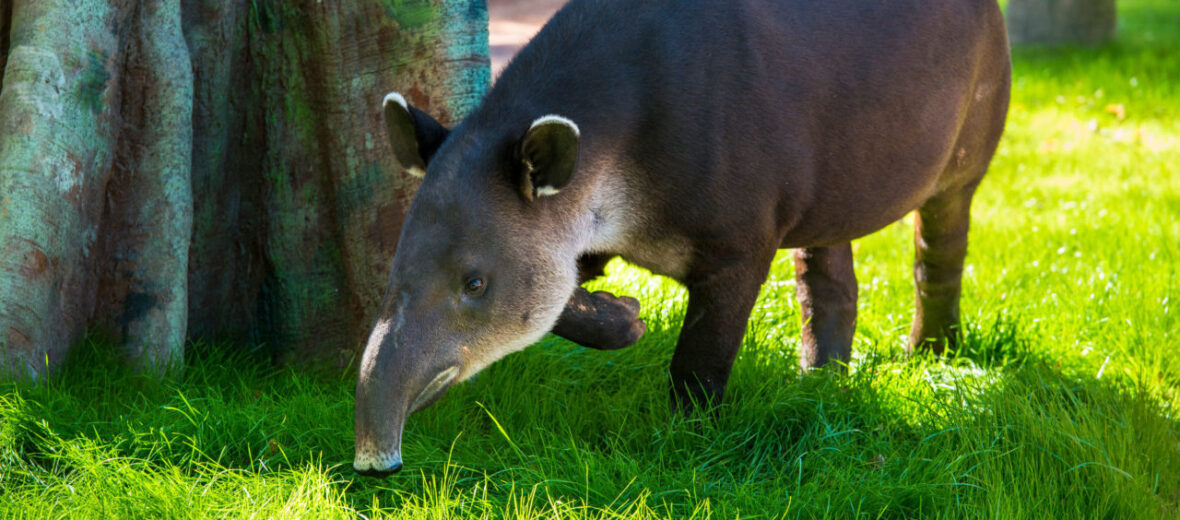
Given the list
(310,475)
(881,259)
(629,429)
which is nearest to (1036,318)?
(881,259)

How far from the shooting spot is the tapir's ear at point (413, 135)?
3.67 meters

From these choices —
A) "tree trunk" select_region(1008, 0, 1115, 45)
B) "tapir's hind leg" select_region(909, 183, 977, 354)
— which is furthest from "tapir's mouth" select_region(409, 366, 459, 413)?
"tree trunk" select_region(1008, 0, 1115, 45)

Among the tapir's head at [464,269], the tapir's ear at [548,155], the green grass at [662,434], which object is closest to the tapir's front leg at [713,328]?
the green grass at [662,434]

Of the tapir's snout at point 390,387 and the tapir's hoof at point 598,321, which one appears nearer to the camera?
the tapir's snout at point 390,387

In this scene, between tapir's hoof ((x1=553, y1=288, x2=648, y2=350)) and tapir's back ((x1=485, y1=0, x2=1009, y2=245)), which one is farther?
tapir's hoof ((x1=553, y1=288, x2=648, y2=350))

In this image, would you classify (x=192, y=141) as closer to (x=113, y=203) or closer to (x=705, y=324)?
(x=113, y=203)

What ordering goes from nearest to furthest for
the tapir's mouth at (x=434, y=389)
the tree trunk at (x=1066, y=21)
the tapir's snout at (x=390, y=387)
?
the tapir's snout at (x=390, y=387), the tapir's mouth at (x=434, y=389), the tree trunk at (x=1066, y=21)

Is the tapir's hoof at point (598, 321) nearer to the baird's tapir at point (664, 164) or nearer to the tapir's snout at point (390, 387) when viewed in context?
the baird's tapir at point (664, 164)

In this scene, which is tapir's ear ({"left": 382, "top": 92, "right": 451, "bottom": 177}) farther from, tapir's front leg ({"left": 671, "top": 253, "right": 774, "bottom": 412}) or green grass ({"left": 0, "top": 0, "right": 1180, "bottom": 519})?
tapir's front leg ({"left": 671, "top": 253, "right": 774, "bottom": 412})

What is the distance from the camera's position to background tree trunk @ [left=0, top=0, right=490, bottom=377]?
4074 mm

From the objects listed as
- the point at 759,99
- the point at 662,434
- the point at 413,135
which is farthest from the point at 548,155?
the point at 662,434

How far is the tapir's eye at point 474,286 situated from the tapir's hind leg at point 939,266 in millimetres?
2599

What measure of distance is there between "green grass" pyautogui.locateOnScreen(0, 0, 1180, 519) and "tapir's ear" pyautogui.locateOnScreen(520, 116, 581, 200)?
2.83 feet

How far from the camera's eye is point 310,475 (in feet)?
11.4
